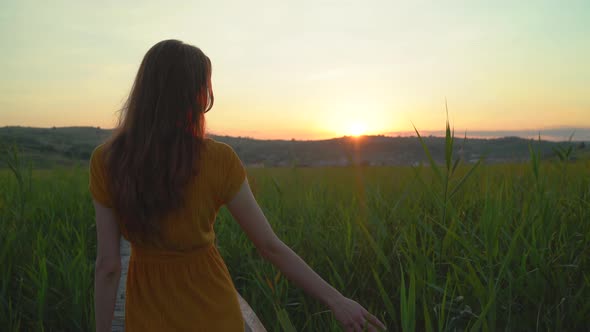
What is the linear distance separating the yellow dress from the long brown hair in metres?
0.05

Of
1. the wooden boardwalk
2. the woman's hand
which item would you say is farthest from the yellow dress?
the woman's hand

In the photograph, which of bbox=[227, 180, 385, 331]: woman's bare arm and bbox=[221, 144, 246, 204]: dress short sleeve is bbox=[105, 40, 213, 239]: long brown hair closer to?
bbox=[221, 144, 246, 204]: dress short sleeve

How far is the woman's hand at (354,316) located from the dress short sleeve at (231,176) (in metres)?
0.48

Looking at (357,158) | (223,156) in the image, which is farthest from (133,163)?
(357,158)

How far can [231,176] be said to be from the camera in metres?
1.30

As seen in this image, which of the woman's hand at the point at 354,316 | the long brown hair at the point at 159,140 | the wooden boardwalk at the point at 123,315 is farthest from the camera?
the wooden boardwalk at the point at 123,315

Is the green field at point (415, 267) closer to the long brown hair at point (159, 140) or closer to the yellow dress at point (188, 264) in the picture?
the yellow dress at point (188, 264)

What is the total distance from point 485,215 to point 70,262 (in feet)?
7.66

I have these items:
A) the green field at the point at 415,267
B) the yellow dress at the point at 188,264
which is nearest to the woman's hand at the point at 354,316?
the green field at the point at 415,267

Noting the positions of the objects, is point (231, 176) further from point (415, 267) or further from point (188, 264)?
point (415, 267)

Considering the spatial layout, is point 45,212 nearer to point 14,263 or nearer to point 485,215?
point 14,263

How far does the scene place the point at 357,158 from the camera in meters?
2.68

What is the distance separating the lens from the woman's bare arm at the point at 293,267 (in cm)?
116

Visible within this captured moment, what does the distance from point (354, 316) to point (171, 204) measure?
0.67 metres
